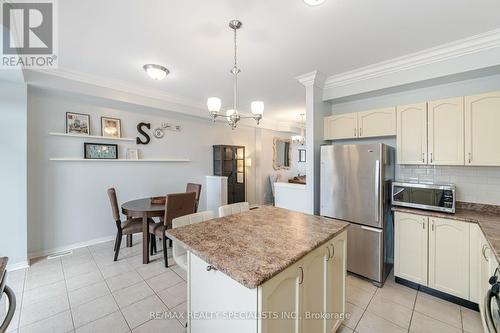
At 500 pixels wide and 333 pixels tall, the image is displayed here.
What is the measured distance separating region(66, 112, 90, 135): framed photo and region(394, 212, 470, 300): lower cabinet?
4.54 meters

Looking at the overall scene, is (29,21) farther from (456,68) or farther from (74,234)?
(456,68)

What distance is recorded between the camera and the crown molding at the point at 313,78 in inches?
113

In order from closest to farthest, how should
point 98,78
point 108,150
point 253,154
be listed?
point 98,78
point 108,150
point 253,154

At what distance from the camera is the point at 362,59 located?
2.50 m

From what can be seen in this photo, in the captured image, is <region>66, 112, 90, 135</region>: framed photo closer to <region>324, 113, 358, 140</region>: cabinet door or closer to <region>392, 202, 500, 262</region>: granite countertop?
<region>324, 113, 358, 140</region>: cabinet door

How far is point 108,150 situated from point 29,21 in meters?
2.09

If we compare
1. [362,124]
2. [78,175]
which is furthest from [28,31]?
[362,124]

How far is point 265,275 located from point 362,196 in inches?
75.4

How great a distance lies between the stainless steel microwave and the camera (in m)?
2.20

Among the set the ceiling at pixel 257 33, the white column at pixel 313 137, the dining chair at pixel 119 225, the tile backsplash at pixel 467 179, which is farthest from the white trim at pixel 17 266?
the tile backsplash at pixel 467 179

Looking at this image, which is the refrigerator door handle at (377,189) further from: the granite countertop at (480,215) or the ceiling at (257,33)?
the ceiling at (257,33)

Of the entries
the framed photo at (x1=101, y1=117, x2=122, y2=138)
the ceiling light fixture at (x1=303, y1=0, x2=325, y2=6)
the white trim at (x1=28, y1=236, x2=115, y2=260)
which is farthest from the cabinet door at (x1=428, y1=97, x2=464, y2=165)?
the white trim at (x1=28, y1=236, x2=115, y2=260)

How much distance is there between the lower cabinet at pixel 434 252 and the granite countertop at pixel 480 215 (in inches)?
1.9

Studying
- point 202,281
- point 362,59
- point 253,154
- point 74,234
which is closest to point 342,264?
point 202,281
